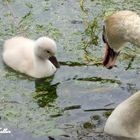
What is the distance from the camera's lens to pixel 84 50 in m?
6.86

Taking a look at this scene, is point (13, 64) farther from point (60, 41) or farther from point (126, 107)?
point (126, 107)

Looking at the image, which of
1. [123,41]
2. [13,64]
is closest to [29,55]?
[13,64]

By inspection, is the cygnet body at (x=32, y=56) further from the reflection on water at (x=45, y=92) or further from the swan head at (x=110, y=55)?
the swan head at (x=110, y=55)

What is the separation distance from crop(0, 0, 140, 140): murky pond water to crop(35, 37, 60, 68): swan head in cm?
17

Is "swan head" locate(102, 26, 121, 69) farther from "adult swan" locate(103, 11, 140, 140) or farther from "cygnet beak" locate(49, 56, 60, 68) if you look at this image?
"cygnet beak" locate(49, 56, 60, 68)

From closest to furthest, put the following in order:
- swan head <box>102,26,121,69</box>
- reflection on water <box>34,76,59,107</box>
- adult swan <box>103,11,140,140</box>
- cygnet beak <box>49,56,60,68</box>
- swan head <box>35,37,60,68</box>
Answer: adult swan <box>103,11,140,140</box> → swan head <box>102,26,121,69</box> → reflection on water <box>34,76,59,107</box> → swan head <box>35,37,60,68</box> → cygnet beak <box>49,56,60,68</box>

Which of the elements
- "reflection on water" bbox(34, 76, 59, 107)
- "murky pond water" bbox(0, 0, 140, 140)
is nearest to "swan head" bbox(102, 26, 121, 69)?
"murky pond water" bbox(0, 0, 140, 140)

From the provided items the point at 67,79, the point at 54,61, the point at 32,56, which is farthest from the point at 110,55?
the point at 32,56

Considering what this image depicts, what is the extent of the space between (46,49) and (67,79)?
0.38 m

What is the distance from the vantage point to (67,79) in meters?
6.39

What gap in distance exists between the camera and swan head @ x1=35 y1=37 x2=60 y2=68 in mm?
6379

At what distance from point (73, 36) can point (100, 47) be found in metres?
0.36

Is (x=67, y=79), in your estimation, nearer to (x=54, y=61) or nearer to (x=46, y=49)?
(x=54, y=61)

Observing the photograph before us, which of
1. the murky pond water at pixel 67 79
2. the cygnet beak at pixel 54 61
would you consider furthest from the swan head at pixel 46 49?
the murky pond water at pixel 67 79
